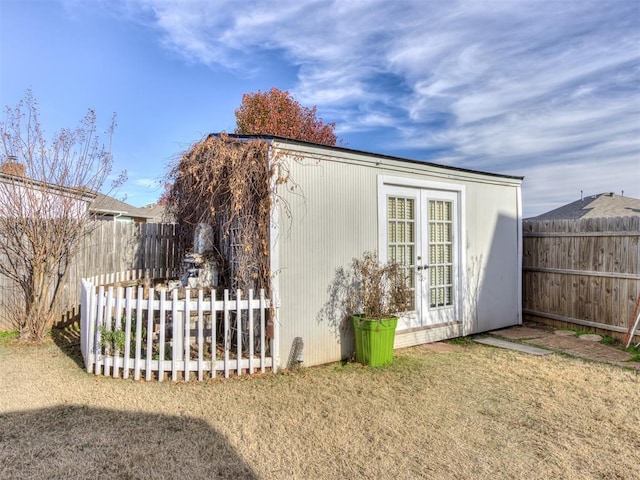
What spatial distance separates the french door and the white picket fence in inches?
89.0

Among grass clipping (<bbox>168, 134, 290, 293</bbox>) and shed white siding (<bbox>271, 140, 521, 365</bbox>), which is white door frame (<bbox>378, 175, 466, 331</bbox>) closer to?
shed white siding (<bbox>271, 140, 521, 365</bbox>)

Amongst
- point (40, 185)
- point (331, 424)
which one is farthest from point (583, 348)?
point (40, 185)

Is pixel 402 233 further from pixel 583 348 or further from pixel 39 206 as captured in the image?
pixel 39 206

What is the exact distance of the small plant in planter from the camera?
4.61m

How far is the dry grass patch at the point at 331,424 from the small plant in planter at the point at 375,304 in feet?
0.85

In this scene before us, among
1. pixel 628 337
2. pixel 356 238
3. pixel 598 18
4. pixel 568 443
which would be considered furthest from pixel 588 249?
pixel 568 443

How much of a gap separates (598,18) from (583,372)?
596 cm

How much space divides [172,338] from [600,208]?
15.1m

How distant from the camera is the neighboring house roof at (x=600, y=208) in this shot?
12.7 m

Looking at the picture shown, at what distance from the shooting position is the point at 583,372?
445 cm

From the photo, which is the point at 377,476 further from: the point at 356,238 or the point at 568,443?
the point at 356,238

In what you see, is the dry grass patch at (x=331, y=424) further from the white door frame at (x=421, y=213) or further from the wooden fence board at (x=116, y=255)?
the wooden fence board at (x=116, y=255)

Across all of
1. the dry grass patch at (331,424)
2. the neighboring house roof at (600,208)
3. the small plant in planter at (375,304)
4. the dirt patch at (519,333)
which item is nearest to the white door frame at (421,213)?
the small plant in planter at (375,304)

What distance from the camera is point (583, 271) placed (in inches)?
260
